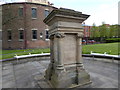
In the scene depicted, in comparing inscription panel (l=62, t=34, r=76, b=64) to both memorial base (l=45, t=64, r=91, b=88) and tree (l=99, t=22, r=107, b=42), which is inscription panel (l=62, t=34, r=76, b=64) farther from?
tree (l=99, t=22, r=107, b=42)

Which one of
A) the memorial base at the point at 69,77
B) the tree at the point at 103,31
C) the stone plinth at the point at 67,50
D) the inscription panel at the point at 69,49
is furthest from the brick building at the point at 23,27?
the tree at the point at 103,31

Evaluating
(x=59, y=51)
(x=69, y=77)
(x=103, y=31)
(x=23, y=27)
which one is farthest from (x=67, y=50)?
(x=103, y=31)

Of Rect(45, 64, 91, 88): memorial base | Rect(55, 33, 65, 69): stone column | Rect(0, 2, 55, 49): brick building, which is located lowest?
Rect(45, 64, 91, 88): memorial base

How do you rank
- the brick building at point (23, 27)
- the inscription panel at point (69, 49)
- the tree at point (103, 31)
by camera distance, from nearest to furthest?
1. the inscription panel at point (69, 49)
2. the brick building at point (23, 27)
3. the tree at point (103, 31)

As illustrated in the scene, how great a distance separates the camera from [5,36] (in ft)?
68.0

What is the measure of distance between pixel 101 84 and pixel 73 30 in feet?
8.87

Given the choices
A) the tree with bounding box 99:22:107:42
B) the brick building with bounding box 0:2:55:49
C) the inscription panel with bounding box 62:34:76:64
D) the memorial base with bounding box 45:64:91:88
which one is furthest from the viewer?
the tree with bounding box 99:22:107:42

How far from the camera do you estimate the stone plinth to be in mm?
3539

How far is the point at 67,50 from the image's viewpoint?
3.97m

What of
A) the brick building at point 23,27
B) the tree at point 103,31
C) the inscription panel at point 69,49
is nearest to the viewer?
the inscription panel at point 69,49

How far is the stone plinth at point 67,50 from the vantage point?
3.54 m

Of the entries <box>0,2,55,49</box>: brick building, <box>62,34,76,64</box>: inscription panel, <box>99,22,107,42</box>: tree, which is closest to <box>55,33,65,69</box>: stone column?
<box>62,34,76,64</box>: inscription panel

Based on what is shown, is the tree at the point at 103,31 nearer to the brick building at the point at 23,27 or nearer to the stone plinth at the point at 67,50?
the brick building at the point at 23,27

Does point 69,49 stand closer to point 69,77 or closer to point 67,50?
point 67,50
